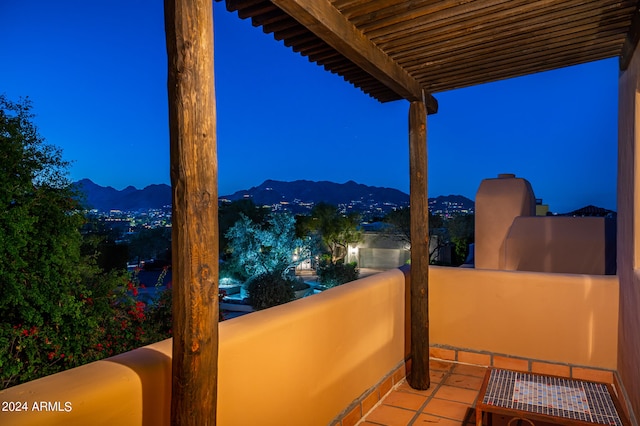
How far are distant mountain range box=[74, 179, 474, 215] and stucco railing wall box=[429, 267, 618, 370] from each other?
136ft

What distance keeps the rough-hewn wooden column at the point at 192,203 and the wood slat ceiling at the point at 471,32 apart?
99 cm

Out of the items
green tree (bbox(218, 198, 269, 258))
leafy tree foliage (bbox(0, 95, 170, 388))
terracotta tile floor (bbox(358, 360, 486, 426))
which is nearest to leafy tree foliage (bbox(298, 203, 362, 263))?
green tree (bbox(218, 198, 269, 258))

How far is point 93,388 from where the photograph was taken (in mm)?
1363

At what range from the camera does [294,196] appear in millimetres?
65500

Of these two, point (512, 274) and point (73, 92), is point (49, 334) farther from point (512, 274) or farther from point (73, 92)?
point (73, 92)

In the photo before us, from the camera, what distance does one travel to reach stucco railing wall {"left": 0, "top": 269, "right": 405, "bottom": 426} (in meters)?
1.37

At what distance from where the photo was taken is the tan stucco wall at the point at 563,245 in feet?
21.1

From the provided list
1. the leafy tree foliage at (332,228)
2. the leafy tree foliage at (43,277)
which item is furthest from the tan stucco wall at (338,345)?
the leafy tree foliage at (332,228)

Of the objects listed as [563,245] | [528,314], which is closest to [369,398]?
[528,314]

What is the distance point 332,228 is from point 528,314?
93.5 feet

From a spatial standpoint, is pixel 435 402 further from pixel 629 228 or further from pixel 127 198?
pixel 127 198

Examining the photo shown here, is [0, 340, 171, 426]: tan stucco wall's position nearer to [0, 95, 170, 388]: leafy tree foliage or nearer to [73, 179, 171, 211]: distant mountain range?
[0, 95, 170, 388]: leafy tree foliage

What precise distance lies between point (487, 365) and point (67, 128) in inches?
3029

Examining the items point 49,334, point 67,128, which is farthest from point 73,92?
point 49,334
